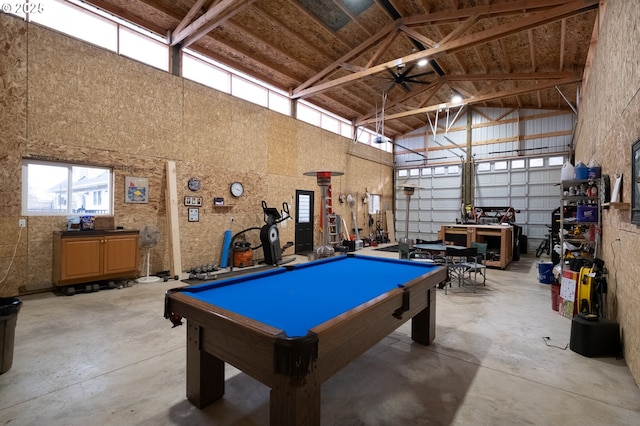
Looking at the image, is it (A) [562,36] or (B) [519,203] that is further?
(B) [519,203]

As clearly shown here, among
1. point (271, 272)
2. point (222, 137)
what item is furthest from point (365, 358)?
point (222, 137)

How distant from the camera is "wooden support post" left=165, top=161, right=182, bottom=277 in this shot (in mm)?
5828

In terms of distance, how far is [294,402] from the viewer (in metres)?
1.33

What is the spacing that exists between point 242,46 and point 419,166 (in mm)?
8819

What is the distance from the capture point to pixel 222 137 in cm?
697

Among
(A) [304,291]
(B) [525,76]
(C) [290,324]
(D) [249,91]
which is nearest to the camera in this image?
(C) [290,324]

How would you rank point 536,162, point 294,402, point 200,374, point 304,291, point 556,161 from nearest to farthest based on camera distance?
point 294,402 < point 200,374 < point 304,291 < point 556,161 < point 536,162

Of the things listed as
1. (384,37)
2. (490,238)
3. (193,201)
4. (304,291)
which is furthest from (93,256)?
(490,238)

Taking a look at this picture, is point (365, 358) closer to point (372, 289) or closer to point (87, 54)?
point (372, 289)

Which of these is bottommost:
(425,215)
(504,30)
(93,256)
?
(93,256)

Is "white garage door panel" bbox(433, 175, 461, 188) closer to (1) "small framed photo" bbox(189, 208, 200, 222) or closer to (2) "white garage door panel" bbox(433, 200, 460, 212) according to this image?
(2) "white garage door panel" bbox(433, 200, 460, 212)

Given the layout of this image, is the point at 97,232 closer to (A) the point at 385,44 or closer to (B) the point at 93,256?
(B) the point at 93,256

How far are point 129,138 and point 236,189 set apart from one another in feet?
7.93

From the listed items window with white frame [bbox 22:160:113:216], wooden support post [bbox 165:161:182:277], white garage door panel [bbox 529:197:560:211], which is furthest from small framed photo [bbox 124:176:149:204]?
white garage door panel [bbox 529:197:560:211]
